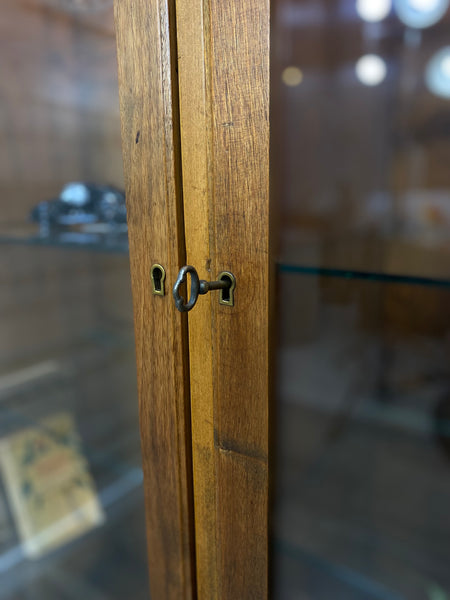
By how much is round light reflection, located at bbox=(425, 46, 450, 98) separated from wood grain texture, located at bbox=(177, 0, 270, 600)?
328 millimetres

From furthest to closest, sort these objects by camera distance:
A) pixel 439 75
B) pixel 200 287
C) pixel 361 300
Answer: pixel 439 75
pixel 361 300
pixel 200 287

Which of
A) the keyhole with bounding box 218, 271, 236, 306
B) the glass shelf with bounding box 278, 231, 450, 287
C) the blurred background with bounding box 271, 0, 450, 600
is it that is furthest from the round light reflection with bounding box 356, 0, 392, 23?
the keyhole with bounding box 218, 271, 236, 306

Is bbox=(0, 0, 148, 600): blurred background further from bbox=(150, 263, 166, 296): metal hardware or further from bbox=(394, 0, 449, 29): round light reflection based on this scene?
bbox=(394, 0, 449, 29): round light reflection

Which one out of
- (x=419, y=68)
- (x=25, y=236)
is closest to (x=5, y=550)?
(x=25, y=236)

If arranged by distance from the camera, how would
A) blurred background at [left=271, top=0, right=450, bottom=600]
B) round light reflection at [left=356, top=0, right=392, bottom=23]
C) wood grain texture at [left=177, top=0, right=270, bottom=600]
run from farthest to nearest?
round light reflection at [left=356, top=0, right=392, bottom=23], blurred background at [left=271, top=0, right=450, bottom=600], wood grain texture at [left=177, top=0, right=270, bottom=600]

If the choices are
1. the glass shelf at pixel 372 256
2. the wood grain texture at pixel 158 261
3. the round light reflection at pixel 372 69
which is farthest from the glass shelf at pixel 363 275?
the round light reflection at pixel 372 69

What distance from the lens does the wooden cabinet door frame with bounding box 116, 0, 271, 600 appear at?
1.04ft

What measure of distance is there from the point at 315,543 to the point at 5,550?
21.8 inches

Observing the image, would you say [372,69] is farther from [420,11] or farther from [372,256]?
[372,256]

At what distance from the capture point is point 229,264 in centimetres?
34

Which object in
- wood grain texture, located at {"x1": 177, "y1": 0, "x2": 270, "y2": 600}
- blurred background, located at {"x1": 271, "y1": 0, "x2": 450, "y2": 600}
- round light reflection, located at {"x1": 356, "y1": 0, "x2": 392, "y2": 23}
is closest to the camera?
wood grain texture, located at {"x1": 177, "y1": 0, "x2": 270, "y2": 600}

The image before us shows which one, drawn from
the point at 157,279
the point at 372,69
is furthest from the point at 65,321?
the point at 372,69

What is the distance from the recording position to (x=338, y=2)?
543 mm

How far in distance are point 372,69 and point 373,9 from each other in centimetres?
6
